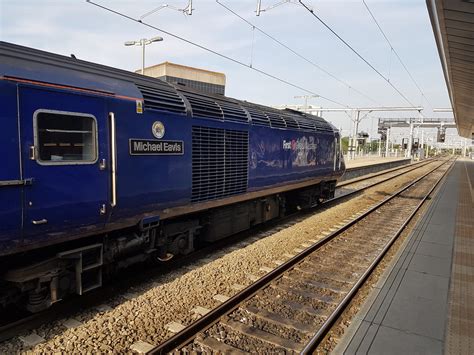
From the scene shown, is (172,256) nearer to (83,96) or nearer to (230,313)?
(230,313)

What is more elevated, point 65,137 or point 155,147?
point 65,137

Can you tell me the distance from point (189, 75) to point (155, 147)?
4011 cm

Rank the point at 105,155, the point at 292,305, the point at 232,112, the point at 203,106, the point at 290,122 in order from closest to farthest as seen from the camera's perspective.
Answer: the point at 105,155
the point at 292,305
the point at 203,106
the point at 232,112
the point at 290,122

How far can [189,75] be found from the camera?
44156 mm

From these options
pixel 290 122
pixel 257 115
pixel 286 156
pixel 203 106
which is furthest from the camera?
pixel 290 122

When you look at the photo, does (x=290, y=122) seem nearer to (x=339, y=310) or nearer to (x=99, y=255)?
(x=339, y=310)

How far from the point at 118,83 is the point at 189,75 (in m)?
40.3

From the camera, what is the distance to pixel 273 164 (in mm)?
10633

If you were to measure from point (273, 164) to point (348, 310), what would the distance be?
5.61 meters

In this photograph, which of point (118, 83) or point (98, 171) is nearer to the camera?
point (98, 171)

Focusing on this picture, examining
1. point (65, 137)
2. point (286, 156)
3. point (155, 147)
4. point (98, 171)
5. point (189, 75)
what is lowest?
point (98, 171)

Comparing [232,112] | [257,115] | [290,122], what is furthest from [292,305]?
[290,122]

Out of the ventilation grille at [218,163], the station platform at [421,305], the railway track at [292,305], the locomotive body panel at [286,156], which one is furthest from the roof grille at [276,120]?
the station platform at [421,305]

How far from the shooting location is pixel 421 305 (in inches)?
223
